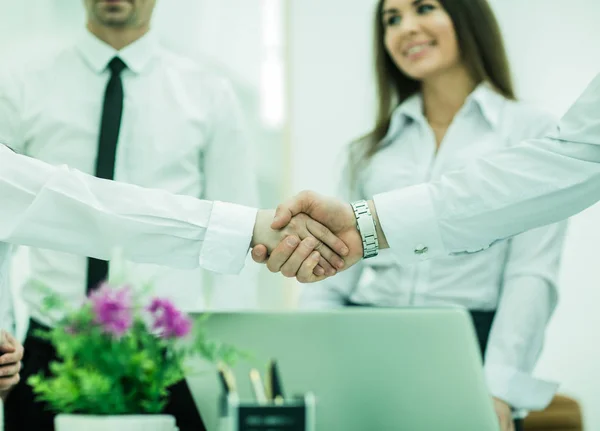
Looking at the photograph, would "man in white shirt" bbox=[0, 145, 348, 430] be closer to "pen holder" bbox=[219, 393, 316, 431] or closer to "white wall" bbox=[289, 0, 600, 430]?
"pen holder" bbox=[219, 393, 316, 431]

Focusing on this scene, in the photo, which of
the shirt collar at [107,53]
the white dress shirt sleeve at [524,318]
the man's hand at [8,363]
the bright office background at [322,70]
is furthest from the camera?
the bright office background at [322,70]

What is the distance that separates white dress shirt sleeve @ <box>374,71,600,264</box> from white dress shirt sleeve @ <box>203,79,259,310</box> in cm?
Result: 66

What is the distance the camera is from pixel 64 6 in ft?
8.25

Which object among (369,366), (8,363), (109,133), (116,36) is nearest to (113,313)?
(369,366)

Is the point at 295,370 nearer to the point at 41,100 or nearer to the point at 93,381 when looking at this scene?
the point at 93,381

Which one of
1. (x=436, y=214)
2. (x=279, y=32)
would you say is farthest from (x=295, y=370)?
(x=279, y=32)

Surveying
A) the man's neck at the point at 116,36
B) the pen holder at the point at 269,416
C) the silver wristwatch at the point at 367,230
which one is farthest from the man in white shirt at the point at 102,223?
the man's neck at the point at 116,36

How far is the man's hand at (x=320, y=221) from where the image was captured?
1.53 metres

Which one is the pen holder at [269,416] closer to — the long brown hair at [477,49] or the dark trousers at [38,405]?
the dark trousers at [38,405]

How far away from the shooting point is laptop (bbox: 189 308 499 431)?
874mm

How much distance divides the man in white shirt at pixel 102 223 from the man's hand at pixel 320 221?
3.7 inches

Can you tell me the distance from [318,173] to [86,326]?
2.28m

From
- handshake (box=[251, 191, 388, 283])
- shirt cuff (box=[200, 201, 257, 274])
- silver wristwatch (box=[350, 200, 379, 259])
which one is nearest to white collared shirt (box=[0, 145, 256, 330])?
shirt cuff (box=[200, 201, 257, 274])

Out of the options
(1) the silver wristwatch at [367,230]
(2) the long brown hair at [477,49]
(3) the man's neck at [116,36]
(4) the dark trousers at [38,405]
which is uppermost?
(3) the man's neck at [116,36]
